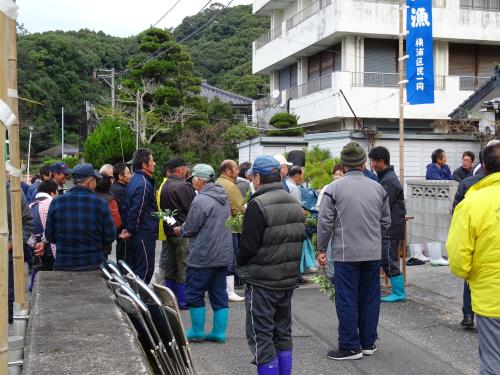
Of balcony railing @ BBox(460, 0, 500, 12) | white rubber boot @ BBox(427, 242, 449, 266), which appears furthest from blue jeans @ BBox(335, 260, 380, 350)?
balcony railing @ BBox(460, 0, 500, 12)

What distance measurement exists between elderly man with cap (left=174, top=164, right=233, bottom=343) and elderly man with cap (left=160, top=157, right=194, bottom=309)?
54.3 inches

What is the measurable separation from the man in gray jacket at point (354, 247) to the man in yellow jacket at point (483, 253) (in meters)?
1.84

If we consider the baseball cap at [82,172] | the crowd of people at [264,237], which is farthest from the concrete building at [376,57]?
the baseball cap at [82,172]

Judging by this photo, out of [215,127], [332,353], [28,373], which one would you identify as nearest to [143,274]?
[332,353]

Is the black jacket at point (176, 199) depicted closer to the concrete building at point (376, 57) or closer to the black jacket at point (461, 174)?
the black jacket at point (461, 174)

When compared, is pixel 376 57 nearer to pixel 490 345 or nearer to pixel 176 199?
pixel 176 199

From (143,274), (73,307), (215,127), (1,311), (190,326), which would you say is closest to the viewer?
(1,311)

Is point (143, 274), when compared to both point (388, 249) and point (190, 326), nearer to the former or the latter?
point (190, 326)

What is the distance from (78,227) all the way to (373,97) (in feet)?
60.8

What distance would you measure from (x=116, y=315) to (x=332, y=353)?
2.69m

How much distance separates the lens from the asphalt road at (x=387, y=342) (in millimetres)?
5562

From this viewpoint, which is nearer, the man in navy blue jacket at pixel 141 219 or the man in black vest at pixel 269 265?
the man in black vest at pixel 269 265

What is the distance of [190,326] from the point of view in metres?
6.90

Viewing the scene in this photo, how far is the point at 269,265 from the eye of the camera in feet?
15.4
